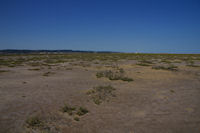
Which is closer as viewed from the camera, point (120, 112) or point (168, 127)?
point (168, 127)

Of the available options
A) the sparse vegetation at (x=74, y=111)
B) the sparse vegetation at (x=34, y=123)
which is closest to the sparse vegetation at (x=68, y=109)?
the sparse vegetation at (x=74, y=111)

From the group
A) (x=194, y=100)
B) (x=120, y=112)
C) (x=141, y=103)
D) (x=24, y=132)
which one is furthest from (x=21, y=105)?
(x=194, y=100)

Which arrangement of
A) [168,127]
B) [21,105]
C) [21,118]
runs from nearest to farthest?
[168,127], [21,118], [21,105]

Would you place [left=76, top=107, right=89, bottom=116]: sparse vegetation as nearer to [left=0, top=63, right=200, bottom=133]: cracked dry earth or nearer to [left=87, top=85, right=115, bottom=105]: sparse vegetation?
[left=0, top=63, right=200, bottom=133]: cracked dry earth

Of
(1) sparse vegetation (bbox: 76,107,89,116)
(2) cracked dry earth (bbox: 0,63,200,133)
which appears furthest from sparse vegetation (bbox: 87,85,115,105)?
(1) sparse vegetation (bbox: 76,107,89,116)

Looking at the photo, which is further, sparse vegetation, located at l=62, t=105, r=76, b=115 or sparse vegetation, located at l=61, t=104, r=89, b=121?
sparse vegetation, located at l=62, t=105, r=76, b=115

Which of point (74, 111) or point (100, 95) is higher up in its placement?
point (100, 95)

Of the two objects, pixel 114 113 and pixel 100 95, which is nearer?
pixel 114 113

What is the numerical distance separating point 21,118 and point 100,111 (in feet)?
9.95

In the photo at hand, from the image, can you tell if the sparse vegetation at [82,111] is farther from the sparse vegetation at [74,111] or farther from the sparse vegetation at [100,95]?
the sparse vegetation at [100,95]

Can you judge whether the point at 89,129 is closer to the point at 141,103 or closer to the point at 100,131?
the point at 100,131

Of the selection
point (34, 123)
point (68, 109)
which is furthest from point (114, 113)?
point (34, 123)

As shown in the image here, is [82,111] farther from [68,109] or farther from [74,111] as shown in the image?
[68,109]

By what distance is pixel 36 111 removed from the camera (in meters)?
5.28
